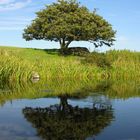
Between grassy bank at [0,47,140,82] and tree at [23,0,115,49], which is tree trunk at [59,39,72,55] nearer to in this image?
tree at [23,0,115,49]

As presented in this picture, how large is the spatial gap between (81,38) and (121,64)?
11.3 m

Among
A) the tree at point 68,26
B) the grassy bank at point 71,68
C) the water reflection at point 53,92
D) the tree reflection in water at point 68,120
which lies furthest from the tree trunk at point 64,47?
the tree reflection in water at point 68,120

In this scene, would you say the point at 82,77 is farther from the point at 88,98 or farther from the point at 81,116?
the point at 81,116

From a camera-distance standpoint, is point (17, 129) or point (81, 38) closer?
point (17, 129)

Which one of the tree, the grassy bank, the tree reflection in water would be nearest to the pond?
the tree reflection in water

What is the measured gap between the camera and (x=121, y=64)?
1620 inches

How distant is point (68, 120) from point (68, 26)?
1347 inches

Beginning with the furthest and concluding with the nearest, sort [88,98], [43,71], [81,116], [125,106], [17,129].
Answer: [43,71] → [88,98] → [125,106] → [81,116] → [17,129]

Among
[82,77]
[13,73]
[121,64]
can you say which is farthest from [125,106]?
[121,64]

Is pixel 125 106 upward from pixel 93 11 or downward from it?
downward

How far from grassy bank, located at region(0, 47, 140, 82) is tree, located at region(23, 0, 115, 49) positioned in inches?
A: 291

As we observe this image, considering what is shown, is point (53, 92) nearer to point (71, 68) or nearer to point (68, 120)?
point (68, 120)

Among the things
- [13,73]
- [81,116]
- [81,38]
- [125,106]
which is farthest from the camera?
[81,38]

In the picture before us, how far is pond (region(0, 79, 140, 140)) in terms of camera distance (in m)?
13.5
